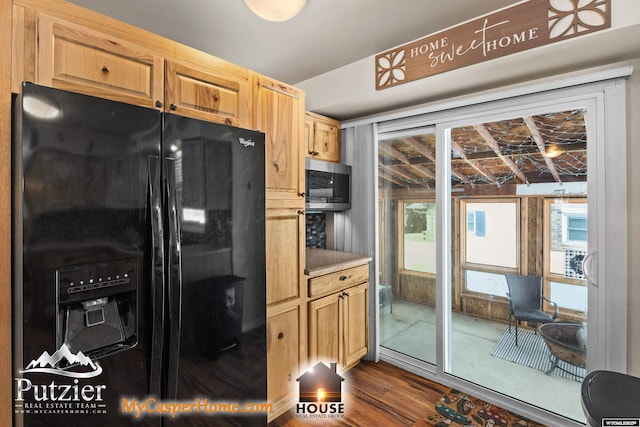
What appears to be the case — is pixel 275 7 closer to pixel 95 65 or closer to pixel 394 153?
pixel 95 65

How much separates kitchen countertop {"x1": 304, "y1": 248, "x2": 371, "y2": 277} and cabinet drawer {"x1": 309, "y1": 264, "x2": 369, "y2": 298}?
47mm

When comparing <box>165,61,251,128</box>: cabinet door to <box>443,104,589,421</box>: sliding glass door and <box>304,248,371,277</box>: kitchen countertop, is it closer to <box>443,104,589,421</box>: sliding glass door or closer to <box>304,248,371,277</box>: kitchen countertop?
<box>304,248,371,277</box>: kitchen countertop

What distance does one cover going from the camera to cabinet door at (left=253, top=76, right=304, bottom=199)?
1.89 metres

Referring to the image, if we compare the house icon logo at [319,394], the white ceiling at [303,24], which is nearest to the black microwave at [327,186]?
the white ceiling at [303,24]

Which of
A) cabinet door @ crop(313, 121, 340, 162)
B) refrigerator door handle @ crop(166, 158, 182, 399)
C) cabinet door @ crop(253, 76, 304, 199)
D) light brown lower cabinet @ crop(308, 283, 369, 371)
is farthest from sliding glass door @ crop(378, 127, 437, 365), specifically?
refrigerator door handle @ crop(166, 158, 182, 399)

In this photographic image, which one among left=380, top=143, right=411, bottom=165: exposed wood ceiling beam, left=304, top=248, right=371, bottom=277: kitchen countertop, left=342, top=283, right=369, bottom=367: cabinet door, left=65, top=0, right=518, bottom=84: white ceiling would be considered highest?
left=65, top=0, right=518, bottom=84: white ceiling

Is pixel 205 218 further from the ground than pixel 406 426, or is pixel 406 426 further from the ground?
pixel 205 218

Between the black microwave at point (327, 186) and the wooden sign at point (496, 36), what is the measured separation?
825 mm

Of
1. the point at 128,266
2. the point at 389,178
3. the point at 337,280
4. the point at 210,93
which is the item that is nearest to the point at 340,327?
the point at 337,280

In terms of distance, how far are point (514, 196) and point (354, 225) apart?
130 centimetres

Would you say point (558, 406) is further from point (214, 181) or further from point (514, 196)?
point (214, 181)

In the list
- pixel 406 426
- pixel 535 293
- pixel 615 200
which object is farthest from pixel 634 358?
pixel 406 426

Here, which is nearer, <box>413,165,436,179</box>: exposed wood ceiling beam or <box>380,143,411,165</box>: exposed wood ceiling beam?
<box>413,165,436,179</box>: exposed wood ceiling beam

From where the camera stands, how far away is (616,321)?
1792 mm
